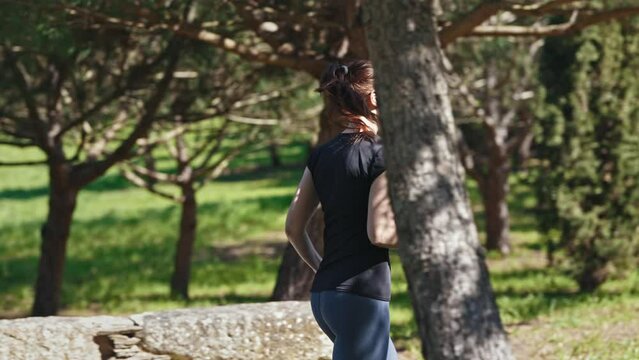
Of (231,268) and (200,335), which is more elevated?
(200,335)

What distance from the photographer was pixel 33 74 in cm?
1299

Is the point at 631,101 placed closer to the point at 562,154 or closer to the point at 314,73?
the point at 562,154

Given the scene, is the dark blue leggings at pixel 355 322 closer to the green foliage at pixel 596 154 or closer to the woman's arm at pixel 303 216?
the woman's arm at pixel 303 216

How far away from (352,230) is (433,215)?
555mm

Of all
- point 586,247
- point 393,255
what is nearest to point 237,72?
point 586,247

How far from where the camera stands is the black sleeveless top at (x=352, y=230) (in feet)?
12.5

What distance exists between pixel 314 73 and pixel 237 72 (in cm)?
440

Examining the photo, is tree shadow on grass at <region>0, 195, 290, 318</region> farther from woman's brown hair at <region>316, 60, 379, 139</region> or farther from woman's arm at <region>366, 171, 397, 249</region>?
woman's arm at <region>366, 171, 397, 249</region>

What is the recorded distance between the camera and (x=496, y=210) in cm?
1950

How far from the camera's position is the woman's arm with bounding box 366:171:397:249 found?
12.1 feet

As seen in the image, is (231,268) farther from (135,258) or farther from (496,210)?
(496,210)

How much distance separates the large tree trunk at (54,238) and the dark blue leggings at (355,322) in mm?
9333

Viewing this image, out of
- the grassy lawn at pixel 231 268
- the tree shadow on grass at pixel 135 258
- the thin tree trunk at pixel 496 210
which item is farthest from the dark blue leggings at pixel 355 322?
the thin tree trunk at pixel 496 210

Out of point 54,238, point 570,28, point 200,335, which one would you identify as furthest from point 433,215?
point 54,238
